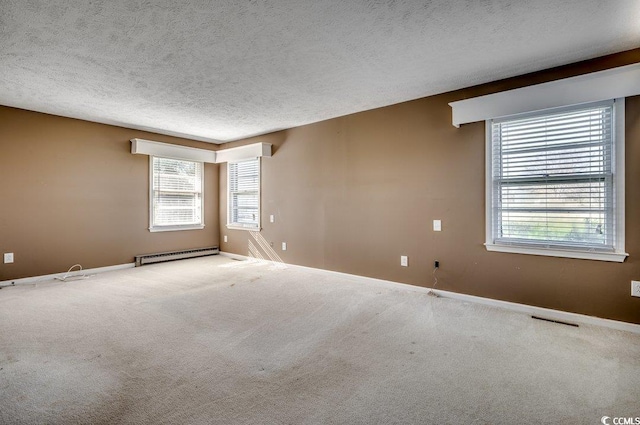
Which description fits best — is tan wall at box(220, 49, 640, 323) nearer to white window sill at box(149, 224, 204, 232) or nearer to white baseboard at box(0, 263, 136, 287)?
white window sill at box(149, 224, 204, 232)

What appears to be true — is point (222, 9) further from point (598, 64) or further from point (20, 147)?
point (20, 147)

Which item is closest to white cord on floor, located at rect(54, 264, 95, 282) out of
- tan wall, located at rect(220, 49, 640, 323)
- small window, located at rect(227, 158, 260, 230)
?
small window, located at rect(227, 158, 260, 230)

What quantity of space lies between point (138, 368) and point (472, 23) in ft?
11.2

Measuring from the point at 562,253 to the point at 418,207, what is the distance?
1.48 m

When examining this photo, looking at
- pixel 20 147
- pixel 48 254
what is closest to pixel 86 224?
pixel 48 254

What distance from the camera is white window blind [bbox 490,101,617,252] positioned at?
2.67 metres

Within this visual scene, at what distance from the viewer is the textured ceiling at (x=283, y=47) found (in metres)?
2.00

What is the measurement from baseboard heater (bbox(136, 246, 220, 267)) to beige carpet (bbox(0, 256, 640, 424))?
5.66 ft

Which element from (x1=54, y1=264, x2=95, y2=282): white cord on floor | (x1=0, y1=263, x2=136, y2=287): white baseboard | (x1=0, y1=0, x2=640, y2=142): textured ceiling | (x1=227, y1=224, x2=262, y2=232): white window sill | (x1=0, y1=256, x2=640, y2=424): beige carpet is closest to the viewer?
(x1=0, y1=256, x2=640, y2=424): beige carpet

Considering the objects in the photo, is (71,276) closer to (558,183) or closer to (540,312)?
(540,312)

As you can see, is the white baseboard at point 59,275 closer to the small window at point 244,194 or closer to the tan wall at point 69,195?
the tan wall at point 69,195

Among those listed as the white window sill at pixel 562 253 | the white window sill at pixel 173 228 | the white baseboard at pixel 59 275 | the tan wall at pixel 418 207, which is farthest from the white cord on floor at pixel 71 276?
the white window sill at pixel 562 253

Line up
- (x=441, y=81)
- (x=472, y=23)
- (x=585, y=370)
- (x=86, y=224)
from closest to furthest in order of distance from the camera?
(x=585, y=370) < (x=472, y=23) < (x=441, y=81) < (x=86, y=224)

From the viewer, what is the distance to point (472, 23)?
2.15 m
